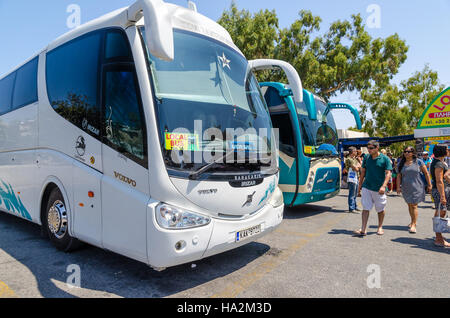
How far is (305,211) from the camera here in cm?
831

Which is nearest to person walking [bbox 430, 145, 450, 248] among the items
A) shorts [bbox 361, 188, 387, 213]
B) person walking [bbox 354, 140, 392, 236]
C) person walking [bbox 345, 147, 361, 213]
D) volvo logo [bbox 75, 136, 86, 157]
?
→ person walking [bbox 354, 140, 392, 236]

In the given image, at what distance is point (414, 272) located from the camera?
12.8 ft

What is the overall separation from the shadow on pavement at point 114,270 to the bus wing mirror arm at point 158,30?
2514 mm

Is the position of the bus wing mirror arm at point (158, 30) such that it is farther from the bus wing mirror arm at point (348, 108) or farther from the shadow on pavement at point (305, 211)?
the bus wing mirror arm at point (348, 108)

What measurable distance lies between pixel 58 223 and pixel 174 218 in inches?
95.5

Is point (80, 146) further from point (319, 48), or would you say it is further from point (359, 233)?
point (319, 48)

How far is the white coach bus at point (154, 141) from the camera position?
3090 millimetres

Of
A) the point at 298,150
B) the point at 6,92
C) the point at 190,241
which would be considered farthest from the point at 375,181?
the point at 6,92

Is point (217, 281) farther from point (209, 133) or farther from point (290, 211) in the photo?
point (290, 211)

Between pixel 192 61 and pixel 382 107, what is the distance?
22708 mm

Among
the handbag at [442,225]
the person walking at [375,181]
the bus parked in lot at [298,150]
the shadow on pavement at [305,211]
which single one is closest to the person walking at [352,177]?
the shadow on pavement at [305,211]

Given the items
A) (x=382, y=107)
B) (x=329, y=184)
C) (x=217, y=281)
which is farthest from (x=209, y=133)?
(x=382, y=107)

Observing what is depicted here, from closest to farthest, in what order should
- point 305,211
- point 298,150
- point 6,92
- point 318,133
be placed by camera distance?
point 6,92
point 298,150
point 318,133
point 305,211

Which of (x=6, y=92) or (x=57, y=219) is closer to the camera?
(x=57, y=219)
